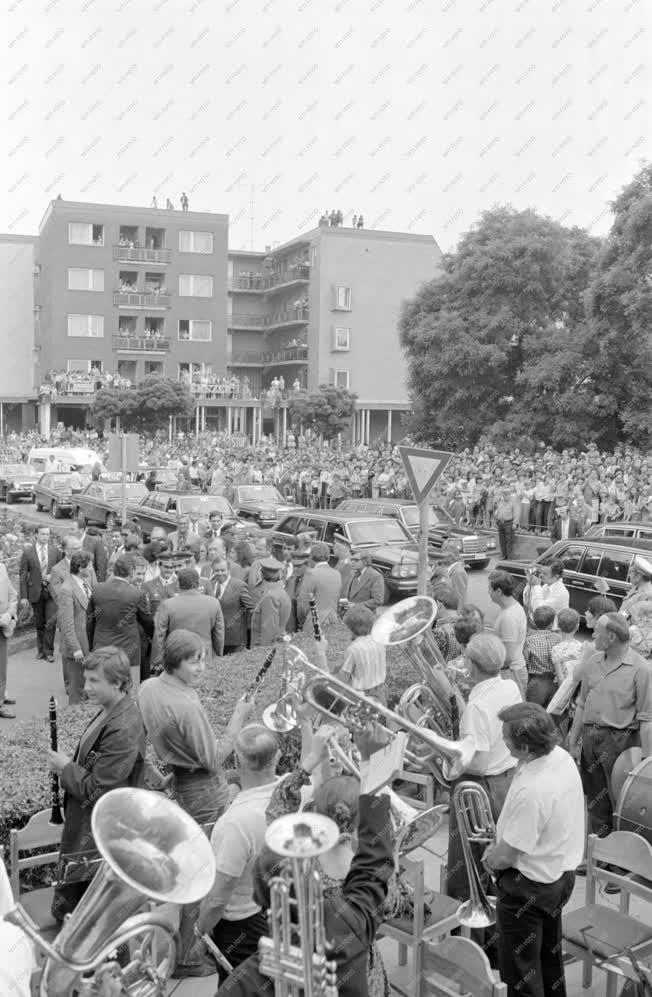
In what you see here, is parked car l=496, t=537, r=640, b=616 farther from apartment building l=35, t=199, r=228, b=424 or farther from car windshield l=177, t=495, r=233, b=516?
apartment building l=35, t=199, r=228, b=424

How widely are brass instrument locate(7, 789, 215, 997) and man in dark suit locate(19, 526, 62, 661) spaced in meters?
9.60

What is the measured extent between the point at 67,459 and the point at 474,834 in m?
35.0

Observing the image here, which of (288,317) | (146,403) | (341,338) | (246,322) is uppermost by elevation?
(288,317)

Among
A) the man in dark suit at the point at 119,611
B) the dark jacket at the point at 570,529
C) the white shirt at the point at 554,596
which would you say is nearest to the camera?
the man in dark suit at the point at 119,611

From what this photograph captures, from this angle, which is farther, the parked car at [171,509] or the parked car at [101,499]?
the parked car at [101,499]

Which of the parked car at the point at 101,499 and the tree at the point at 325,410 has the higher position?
the tree at the point at 325,410

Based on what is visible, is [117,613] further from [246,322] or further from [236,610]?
[246,322]

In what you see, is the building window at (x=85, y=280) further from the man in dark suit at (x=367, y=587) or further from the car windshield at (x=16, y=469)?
the man in dark suit at (x=367, y=587)

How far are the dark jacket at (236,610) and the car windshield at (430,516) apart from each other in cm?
965

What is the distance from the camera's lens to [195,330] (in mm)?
63750

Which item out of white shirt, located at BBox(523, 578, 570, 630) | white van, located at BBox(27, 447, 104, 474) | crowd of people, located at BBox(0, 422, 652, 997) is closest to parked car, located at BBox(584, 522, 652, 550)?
crowd of people, located at BBox(0, 422, 652, 997)

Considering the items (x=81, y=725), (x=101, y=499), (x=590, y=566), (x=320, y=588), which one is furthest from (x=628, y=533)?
(x=101, y=499)

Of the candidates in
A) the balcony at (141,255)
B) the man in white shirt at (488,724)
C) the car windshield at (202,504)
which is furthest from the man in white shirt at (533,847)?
the balcony at (141,255)

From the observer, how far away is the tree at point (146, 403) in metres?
54.9
